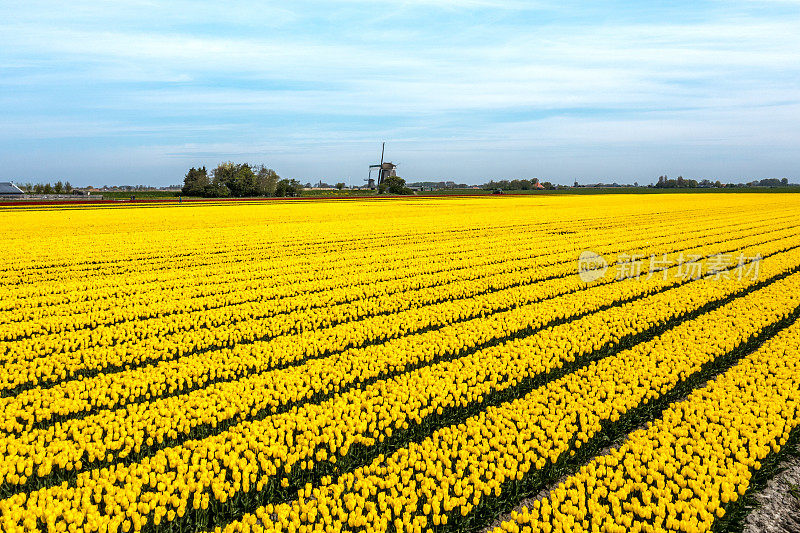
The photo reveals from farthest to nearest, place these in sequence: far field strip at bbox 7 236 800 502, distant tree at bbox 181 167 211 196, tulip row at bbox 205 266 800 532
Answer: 1. distant tree at bbox 181 167 211 196
2. far field strip at bbox 7 236 800 502
3. tulip row at bbox 205 266 800 532

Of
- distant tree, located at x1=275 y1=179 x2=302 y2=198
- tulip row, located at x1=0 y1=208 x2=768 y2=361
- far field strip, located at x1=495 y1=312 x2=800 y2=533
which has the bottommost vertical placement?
far field strip, located at x1=495 y1=312 x2=800 y2=533

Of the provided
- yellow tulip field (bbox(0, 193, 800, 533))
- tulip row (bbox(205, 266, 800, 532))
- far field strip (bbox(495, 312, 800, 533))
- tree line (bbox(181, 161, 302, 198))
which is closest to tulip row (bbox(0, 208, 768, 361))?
yellow tulip field (bbox(0, 193, 800, 533))

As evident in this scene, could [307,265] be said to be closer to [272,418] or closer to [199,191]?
[272,418]

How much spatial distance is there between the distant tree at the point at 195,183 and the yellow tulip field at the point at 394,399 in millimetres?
77566

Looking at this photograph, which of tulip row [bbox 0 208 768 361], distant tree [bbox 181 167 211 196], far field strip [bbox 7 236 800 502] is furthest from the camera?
distant tree [bbox 181 167 211 196]

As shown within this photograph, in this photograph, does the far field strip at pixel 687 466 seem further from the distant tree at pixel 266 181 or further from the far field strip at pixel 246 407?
the distant tree at pixel 266 181

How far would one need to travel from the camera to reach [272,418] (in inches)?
262

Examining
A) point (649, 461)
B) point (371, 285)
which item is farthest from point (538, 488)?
point (371, 285)

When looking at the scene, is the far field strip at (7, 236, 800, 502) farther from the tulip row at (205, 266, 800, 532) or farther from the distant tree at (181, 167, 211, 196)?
the distant tree at (181, 167, 211, 196)

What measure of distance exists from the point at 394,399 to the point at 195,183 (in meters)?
94.0

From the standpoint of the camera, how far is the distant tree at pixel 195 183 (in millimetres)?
89512

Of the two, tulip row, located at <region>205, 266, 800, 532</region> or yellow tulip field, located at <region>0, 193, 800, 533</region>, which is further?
yellow tulip field, located at <region>0, 193, 800, 533</region>

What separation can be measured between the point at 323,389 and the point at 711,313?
8437mm

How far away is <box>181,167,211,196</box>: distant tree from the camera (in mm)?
89512
